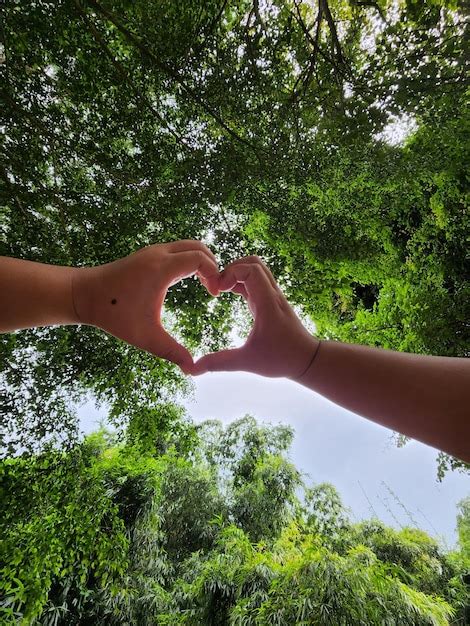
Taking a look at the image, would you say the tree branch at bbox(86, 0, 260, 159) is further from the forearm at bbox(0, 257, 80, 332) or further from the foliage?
the forearm at bbox(0, 257, 80, 332)

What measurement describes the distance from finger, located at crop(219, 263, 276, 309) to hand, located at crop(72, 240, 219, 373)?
12 centimetres

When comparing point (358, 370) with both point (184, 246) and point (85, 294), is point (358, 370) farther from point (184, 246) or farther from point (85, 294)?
point (85, 294)

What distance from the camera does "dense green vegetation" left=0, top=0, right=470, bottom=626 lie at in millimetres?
4004

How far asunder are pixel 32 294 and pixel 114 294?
0.80 feet

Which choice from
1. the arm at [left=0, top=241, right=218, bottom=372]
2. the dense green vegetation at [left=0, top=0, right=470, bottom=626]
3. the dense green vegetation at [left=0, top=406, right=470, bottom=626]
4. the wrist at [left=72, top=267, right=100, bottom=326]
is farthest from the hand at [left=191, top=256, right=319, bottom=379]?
the dense green vegetation at [left=0, top=406, right=470, bottom=626]

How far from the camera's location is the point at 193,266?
1261 millimetres

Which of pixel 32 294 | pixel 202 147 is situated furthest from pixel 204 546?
pixel 32 294

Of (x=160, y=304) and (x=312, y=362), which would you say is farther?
(x=160, y=304)

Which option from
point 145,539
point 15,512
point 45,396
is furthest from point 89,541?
point 145,539

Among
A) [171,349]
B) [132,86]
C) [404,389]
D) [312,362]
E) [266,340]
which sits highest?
[132,86]

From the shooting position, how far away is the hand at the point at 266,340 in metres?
1.11

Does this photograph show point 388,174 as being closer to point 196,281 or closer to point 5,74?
point 196,281

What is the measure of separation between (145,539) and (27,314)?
875 centimetres

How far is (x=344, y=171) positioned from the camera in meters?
5.61
